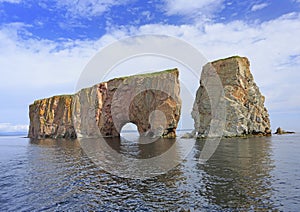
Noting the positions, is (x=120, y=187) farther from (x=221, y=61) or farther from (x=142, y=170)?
(x=221, y=61)

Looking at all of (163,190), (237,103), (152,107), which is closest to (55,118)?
(152,107)

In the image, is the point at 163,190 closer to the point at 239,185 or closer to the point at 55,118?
the point at 239,185

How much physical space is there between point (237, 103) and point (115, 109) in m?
52.7

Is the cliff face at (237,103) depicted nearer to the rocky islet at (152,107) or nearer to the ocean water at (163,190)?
the rocky islet at (152,107)

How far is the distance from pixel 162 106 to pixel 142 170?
2625 inches

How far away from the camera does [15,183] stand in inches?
953

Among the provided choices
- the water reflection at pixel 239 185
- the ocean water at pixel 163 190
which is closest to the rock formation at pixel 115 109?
the water reflection at pixel 239 185

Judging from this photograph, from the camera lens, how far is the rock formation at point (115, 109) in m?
95.1

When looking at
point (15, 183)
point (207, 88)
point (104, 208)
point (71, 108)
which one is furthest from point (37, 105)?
point (104, 208)

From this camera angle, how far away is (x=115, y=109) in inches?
4313

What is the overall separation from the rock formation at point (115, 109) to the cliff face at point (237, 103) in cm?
1080

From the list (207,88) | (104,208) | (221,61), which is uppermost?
(221,61)

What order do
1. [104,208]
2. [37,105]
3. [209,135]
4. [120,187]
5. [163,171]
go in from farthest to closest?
[37,105] → [209,135] → [163,171] → [120,187] → [104,208]

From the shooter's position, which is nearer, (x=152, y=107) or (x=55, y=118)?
(x=152, y=107)
